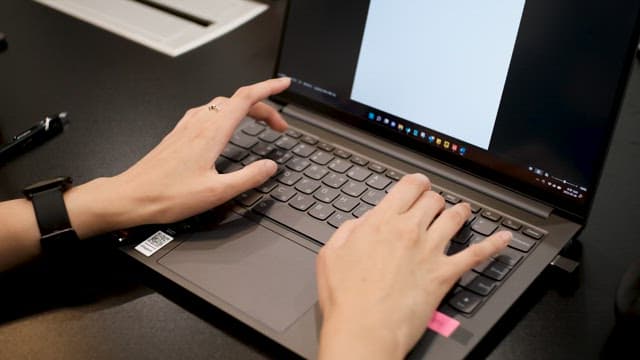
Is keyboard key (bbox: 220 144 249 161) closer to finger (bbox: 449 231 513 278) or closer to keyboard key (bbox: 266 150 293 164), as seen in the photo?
keyboard key (bbox: 266 150 293 164)

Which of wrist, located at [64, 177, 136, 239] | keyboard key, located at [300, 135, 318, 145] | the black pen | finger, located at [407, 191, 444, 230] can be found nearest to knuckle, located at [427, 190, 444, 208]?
finger, located at [407, 191, 444, 230]

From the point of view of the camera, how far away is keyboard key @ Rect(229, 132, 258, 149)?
878mm

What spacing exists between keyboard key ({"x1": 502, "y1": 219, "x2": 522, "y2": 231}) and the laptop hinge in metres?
0.03

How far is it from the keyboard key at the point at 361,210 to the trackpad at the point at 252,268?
7 centimetres

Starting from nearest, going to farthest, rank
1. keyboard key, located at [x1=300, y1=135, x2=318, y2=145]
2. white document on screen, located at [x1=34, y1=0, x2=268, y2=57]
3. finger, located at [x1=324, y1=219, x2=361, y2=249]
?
finger, located at [x1=324, y1=219, x2=361, y2=249] → keyboard key, located at [x1=300, y1=135, x2=318, y2=145] → white document on screen, located at [x1=34, y1=0, x2=268, y2=57]

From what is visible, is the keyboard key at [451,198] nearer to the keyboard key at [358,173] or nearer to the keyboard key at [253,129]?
the keyboard key at [358,173]

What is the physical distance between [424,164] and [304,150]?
15 centimetres

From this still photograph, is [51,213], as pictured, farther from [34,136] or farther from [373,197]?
[373,197]

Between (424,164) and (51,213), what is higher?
(424,164)

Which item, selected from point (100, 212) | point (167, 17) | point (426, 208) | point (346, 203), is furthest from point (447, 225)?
point (167, 17)

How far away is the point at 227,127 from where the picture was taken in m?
0.82

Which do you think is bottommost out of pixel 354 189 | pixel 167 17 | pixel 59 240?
pixel 59 240

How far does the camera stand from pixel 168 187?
0.74 m

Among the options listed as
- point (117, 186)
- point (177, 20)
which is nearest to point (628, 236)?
point (117, 186)
